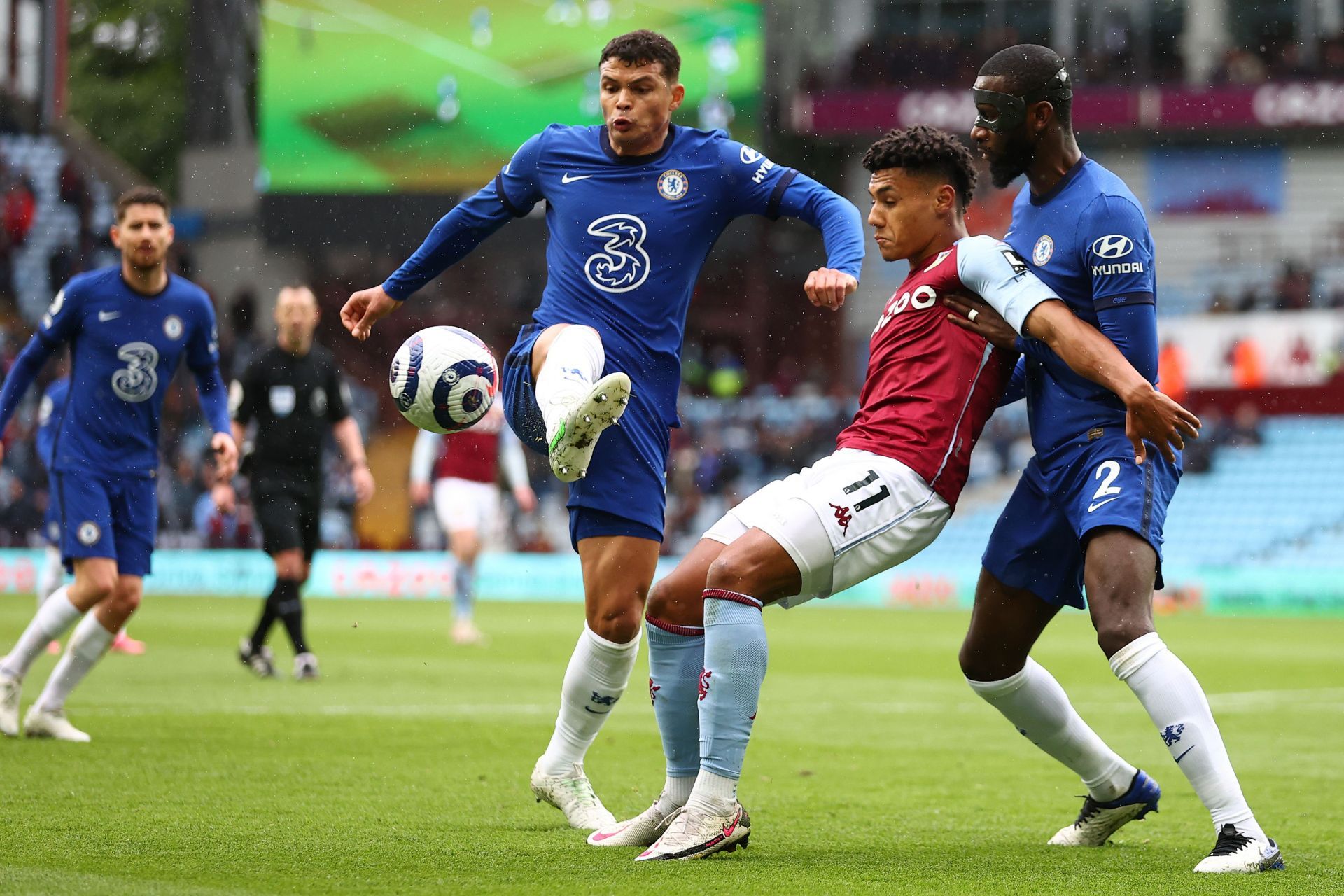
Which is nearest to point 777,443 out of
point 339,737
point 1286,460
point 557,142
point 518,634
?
point 1286,460

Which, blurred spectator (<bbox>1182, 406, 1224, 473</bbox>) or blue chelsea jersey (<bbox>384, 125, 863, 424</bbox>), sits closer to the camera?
blue chelsea jersey (<bbox>384, 125, 863, 424</bbox>)

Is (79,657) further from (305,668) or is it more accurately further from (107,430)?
(305,668)

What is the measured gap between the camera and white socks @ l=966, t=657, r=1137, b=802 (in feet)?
16.6

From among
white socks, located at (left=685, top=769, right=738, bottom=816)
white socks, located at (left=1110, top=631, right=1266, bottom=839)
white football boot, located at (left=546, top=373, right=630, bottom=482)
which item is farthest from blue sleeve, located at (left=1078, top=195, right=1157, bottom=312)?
white socks, located at (left=685, top=769, right=738, bottom=816)

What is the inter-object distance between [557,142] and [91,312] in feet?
10.4

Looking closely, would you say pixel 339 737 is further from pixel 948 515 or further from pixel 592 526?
pixel 948 515

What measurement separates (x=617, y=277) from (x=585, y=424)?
25.1 inches

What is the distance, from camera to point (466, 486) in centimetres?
1373

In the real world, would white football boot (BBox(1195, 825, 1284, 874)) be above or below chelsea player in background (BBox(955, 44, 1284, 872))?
below

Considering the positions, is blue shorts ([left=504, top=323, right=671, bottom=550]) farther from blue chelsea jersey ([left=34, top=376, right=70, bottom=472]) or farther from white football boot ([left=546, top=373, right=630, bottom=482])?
blue chelsea jersey ([left=34, top=376, right=70, bottom=472])

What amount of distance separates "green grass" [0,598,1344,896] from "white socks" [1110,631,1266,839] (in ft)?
0.74

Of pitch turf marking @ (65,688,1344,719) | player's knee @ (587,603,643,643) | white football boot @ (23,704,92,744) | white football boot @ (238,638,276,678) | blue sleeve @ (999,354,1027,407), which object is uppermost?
blue sleeve @ (999,354,1027,407)

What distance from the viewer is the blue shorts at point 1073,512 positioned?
452 cm

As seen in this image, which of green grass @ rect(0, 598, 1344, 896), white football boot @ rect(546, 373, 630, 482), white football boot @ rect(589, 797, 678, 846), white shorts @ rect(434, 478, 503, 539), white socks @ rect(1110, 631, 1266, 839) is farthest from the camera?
white shorts @ rect(434, 478, 503, 539)
